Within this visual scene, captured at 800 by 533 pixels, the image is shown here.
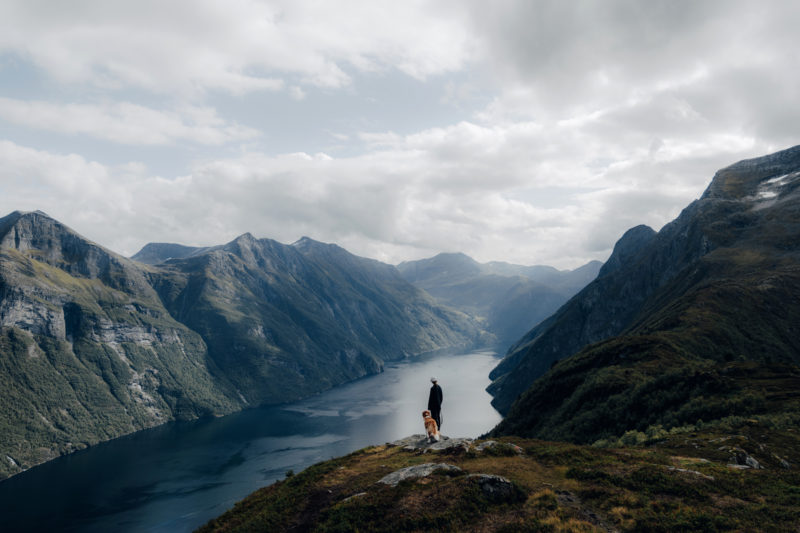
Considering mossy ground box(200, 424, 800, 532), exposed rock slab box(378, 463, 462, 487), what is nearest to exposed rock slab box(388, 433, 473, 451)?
mossy ground box(200, 424, 800, 532)

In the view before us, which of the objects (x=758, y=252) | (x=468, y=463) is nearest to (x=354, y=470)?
(x=468, y=463)

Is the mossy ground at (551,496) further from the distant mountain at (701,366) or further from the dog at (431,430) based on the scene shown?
the distant mountain at (701,366)

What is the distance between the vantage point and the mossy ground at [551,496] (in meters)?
21.5

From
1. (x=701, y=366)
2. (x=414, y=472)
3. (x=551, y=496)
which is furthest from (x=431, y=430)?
(x=701, y=366)

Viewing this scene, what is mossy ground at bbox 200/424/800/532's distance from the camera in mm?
21531

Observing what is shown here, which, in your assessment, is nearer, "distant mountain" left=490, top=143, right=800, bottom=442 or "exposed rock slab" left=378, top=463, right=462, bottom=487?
"exposed rock slab" left=378, top=463, right=462, bottom=487

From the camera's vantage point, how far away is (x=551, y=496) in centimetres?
2420

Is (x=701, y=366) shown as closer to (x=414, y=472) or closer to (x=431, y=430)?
(x=431, y=430)

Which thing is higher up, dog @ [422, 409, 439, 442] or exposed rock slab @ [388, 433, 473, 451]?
dog @ [422, 409, 439, 442]

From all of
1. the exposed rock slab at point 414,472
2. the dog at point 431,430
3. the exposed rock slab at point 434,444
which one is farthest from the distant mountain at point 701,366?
the exposed rock slab at point 414,472

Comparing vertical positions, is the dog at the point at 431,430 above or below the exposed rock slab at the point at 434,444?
above

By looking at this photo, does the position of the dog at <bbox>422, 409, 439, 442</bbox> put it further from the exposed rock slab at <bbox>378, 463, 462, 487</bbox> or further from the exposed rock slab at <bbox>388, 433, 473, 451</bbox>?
the exposed rock slab at <bbox>378, 463, 462, 487</bbox>

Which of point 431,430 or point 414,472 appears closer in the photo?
point 414,472

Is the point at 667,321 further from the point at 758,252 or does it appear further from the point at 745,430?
the point at 745,430
